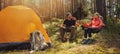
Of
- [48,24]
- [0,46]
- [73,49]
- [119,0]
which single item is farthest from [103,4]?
[0,46]

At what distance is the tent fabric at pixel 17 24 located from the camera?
12313 millimetres

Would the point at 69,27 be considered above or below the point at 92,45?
above

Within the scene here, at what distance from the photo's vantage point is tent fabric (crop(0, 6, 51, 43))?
12313 millimetres

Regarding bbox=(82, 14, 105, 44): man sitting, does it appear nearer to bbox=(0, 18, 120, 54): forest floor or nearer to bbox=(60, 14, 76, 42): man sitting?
bbox=(0, 18, 120, 54): forest floor

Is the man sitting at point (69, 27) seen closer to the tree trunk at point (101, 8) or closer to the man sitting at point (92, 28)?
the man sitting at point (92, 28)

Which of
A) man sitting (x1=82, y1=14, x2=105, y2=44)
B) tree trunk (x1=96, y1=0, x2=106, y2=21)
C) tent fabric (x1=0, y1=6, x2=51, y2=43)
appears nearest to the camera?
tent fabric (x1=0, y1=6, x2=51, y2=43)

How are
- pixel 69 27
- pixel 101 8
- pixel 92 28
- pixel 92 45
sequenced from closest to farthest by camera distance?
pixel 92 45, pixel 92 28, pixel 69 27, pixel 101 8

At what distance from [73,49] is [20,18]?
8.81 ft

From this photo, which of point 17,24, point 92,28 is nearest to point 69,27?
point 92,28

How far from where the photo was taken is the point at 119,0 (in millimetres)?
17391

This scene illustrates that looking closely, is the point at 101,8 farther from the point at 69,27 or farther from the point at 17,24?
the point at 17,24

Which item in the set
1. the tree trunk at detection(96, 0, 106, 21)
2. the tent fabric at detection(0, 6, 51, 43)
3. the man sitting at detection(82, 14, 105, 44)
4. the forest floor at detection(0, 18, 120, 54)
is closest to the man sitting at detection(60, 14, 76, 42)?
the forest floor at detection(0, 18, 120, 54)

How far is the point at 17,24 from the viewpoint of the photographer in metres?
12.7

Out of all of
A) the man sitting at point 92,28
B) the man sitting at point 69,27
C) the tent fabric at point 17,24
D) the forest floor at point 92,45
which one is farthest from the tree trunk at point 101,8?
the tent fabric at point 17,24
